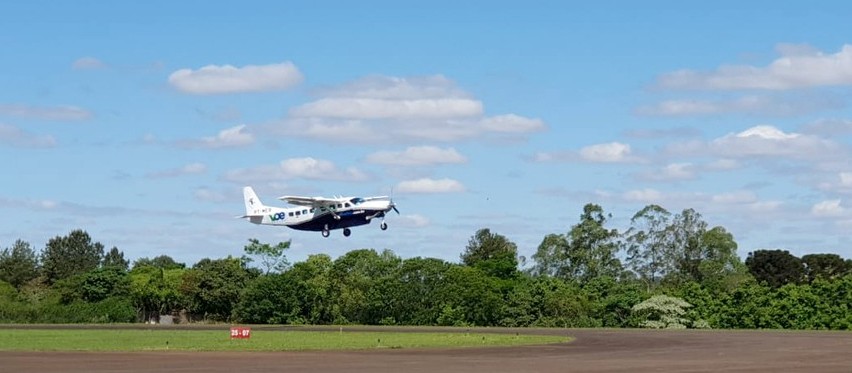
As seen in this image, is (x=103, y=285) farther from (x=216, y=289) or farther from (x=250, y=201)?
(x=250, y=201)

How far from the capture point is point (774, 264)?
575 ft

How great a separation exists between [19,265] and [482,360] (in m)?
140

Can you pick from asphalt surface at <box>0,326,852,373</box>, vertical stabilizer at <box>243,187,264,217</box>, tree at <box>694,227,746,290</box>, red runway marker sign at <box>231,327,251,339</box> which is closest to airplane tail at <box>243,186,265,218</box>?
vertical stabilizer at <box>243,187,264,217</box>

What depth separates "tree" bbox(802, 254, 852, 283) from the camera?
172000mm

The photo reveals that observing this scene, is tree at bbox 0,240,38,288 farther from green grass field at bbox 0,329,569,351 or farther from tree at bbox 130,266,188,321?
green grass field at bbox 0,329,569,351

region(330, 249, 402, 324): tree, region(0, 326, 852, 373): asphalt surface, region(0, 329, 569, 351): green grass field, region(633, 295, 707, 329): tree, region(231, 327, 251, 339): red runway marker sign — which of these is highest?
region(330, 249, 402, 324): tree

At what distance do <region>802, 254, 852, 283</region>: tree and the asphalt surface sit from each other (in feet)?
374

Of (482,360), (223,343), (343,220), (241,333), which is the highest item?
(343,220)

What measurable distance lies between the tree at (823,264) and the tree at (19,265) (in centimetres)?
10477

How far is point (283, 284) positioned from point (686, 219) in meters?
62.1

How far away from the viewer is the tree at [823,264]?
6772 inches

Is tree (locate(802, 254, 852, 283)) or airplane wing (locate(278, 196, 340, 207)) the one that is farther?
tree (locate(802, 254, 852, 283))

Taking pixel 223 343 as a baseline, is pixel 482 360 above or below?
below

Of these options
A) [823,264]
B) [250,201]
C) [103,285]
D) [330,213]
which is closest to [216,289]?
[103,285]
